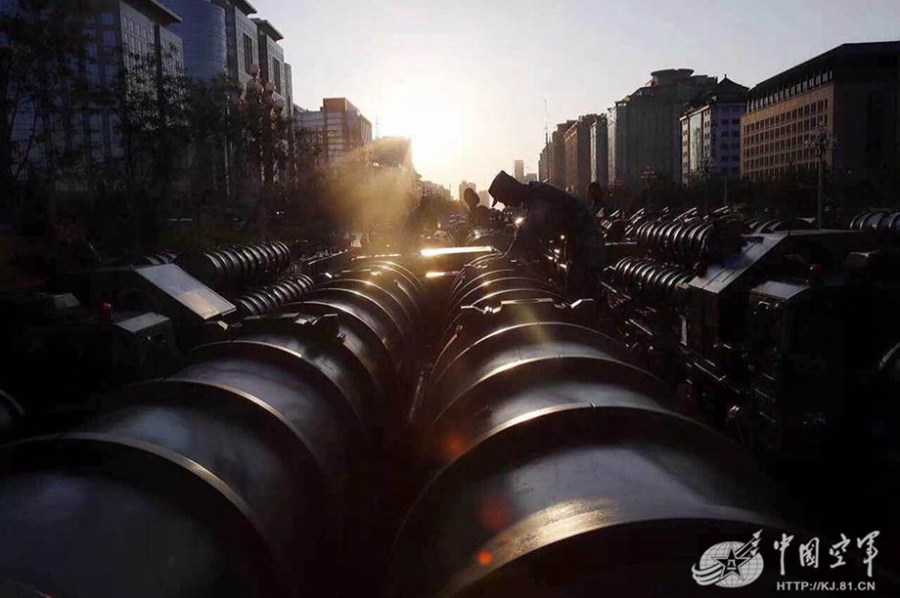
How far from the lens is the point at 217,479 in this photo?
185 inches

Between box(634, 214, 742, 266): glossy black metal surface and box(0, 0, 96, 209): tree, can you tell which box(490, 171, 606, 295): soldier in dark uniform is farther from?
box(0, 0, 96, 209): tree

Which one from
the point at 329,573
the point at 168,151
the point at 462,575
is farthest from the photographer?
the point at 168,151

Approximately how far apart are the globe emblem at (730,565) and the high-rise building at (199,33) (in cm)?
15018

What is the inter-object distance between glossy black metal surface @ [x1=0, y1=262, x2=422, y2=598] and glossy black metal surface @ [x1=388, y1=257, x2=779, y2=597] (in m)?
0.93

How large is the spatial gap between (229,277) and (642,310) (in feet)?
32.4

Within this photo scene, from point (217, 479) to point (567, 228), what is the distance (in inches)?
483

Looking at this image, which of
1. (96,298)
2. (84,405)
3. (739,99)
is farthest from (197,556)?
(739,99)

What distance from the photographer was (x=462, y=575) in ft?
12.0

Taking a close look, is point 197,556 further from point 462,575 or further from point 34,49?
point 34,49

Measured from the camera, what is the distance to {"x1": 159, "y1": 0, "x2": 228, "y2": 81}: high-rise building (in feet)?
467

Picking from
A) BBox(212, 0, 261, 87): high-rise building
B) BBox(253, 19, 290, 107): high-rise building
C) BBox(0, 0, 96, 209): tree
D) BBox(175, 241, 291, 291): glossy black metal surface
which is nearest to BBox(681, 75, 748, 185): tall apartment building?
BBox(253, 19, 290, 107): high-rise building

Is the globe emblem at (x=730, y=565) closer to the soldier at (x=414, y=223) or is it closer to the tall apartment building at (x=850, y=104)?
the soldier at (x=414, y=223)

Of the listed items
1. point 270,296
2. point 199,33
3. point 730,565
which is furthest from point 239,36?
point 730,565

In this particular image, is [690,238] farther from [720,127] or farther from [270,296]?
[720,127]
